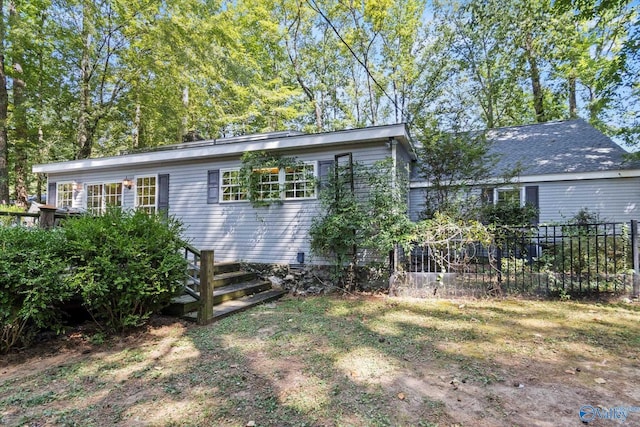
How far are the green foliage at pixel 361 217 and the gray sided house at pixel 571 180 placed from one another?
2.28 m

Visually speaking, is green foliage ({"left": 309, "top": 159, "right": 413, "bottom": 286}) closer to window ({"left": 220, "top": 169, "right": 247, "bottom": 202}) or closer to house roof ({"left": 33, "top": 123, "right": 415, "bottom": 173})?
house roof ({"left": 33, "top": 123, "right": 415, "bottom": 173})

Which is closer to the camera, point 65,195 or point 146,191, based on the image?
point 146,191

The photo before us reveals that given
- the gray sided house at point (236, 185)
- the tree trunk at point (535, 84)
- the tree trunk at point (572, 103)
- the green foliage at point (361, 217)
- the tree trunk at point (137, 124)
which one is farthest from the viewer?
the tree trunk at point (137, 124)

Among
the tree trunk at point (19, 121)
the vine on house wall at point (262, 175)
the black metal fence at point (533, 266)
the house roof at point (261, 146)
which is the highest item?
the tree trunk at point (19, 121)

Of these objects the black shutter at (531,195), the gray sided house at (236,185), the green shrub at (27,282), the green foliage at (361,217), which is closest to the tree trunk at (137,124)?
the gray sided house at (236,185)

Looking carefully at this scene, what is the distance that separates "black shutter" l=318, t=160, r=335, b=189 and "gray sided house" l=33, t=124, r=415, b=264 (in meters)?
0.02

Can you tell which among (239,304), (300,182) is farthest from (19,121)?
(239,304)

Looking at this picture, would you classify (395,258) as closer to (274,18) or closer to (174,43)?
(174,43)

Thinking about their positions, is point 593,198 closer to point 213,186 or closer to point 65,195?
point 213,186

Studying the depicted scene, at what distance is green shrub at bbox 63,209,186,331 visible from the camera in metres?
3.56

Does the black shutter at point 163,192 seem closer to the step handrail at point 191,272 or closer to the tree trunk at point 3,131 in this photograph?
the step handrail at point 191,272

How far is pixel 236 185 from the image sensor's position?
24.3 ft

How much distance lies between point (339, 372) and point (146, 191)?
7.76 m

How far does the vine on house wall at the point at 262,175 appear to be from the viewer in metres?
6.95
